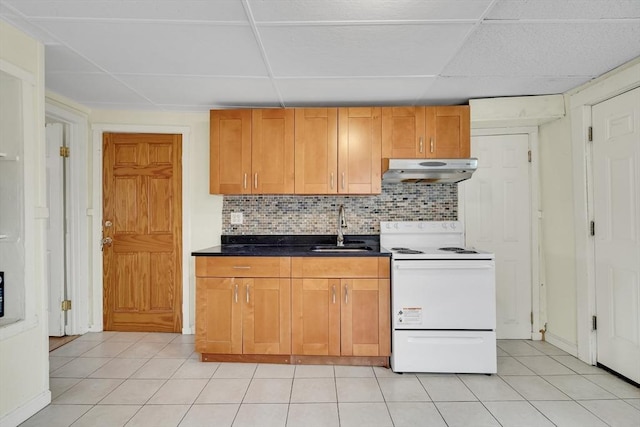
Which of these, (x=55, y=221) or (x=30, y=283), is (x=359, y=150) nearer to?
(x=30, y=283)

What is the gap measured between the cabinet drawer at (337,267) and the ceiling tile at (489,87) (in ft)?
4.59

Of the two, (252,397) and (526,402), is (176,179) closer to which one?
(252,397)

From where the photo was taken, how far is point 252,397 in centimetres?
218

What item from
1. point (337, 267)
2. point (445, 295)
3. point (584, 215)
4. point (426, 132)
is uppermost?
point (426, 132)

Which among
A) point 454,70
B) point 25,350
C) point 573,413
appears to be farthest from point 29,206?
point 573,413

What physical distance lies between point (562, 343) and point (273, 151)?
294 centimetres

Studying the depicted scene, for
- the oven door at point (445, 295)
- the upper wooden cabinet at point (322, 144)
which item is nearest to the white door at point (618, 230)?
the oven door at point (445, 295)

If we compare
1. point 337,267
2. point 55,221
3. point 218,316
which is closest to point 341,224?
point 337,267

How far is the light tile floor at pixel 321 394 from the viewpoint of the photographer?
194 cm

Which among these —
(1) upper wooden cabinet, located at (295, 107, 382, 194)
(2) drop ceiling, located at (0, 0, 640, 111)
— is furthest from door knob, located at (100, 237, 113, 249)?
(1) upper wooden cabinet, located at (295, 107, 382, 194)

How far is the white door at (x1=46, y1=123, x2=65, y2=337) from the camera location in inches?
125

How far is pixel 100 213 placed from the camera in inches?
Answer: 131

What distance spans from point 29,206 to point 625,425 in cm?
354

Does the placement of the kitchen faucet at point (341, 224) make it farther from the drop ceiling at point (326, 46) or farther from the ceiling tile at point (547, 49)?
the ceiling tile at point (547, 49)
